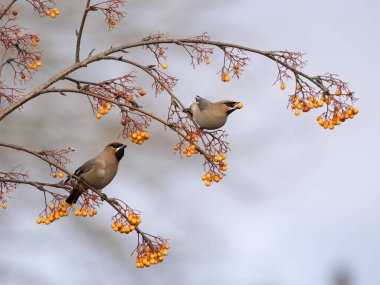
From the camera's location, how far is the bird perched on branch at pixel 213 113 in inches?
275

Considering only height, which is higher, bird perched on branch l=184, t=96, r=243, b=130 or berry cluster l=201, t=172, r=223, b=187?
bird perched on branch l=184, t=96, r=243, b=130

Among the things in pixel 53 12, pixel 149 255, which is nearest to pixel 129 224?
pixel 149 255

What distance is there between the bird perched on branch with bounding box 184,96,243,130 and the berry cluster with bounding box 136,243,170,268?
1.29 m

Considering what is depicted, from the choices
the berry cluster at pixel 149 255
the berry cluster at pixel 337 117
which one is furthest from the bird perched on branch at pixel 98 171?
the berry cluster at pixel 337 117

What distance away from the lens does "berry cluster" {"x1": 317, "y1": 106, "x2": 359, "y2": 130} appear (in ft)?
21.1

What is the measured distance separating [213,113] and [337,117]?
1127 millimetres

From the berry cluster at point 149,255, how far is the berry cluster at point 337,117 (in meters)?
1.61

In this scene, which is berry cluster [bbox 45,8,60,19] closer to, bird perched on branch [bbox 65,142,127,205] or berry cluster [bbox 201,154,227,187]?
bird perched on branch [bbox 65,142,127,205]

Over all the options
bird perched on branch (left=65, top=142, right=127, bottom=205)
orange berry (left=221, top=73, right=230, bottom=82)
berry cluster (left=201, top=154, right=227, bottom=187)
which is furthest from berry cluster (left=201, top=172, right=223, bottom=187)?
bird perched on branch (left=65, top=142, right=127, bottom=205)

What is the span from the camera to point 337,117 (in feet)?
21.3

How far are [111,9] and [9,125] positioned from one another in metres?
7.23

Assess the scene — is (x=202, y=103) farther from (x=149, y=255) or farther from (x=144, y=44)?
(x=149, y=255)

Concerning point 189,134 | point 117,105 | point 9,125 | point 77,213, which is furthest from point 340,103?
point 9,125

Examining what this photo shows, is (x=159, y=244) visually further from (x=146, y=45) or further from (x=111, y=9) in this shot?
(x=111, y=9)
